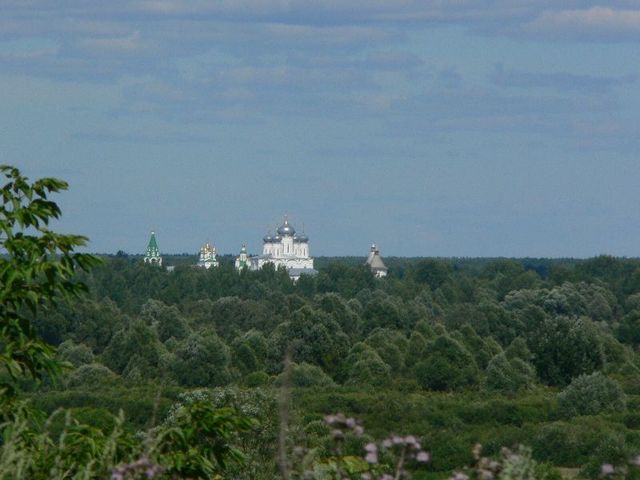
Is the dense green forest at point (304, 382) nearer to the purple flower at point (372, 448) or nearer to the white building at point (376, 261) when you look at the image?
the purple flower at point (372, 448)

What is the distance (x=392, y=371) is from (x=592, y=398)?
14415 mm

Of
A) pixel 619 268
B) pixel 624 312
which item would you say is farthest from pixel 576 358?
pixel 619 268

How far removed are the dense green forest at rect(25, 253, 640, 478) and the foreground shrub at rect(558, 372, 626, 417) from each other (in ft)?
0.22

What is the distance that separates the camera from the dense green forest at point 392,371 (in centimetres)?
4228

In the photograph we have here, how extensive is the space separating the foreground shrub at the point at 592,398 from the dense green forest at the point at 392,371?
0.22ft

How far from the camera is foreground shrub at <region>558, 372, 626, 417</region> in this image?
168 ft

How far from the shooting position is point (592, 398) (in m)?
51.8

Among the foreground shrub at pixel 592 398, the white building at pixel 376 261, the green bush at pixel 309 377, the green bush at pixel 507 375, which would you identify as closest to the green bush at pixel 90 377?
the green bush at pixel 309 377

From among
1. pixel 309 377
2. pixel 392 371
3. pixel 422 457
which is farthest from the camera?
pixel 392 371

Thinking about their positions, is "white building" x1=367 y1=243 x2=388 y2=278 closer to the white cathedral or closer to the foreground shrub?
the white cathedral

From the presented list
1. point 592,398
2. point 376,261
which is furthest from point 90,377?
point 376,261

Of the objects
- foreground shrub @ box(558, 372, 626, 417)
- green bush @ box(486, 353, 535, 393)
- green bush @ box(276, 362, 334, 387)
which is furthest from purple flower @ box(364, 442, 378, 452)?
green bush @ box(276, 362, 334, 387)

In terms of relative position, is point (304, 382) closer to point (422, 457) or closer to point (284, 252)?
point (422, 457)

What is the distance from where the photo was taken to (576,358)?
64.1 meters
